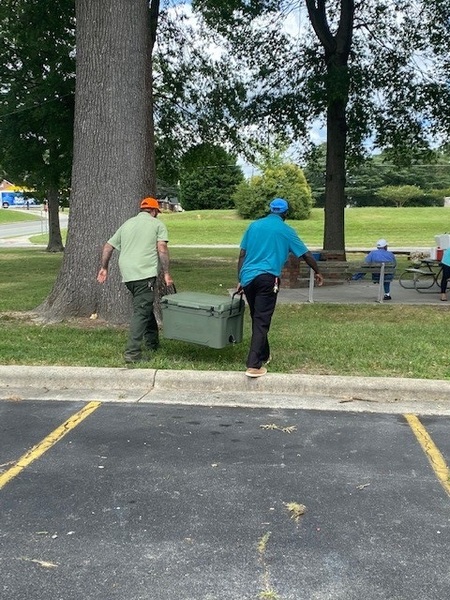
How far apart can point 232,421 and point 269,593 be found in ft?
7.41

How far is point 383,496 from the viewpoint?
11.8 feet

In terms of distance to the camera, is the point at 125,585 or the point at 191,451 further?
the point at 191,451

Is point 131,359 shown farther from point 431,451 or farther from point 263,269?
point 431,451

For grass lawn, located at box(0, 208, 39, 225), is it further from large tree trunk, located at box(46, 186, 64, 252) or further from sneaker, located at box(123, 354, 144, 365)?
sneaker, located at box(123, 354, 144, 365)

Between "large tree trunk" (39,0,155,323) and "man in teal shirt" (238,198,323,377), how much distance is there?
277 cm

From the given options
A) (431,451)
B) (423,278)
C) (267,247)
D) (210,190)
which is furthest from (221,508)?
(210,190)

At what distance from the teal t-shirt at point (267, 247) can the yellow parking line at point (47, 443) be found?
182 cm

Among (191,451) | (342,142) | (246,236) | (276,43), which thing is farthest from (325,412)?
(276,43)

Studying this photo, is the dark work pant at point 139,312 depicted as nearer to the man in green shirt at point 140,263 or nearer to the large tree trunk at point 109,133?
the man in green shirt at point 140,263

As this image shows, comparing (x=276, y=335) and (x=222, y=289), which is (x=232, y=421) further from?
(x=222, y=289)

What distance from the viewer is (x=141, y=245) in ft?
20.4

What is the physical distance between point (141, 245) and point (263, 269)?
1.31 meters

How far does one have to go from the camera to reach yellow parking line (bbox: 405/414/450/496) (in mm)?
3865

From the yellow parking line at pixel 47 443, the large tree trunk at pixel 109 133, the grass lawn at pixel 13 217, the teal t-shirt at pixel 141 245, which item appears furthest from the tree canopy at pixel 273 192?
the yellow parking line at pixel 47 443
